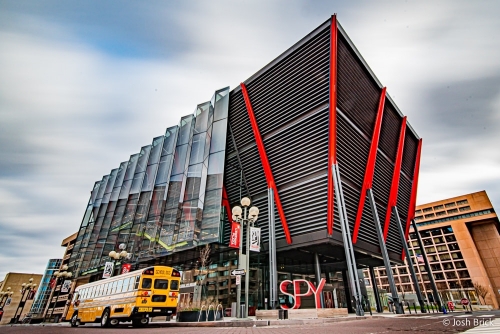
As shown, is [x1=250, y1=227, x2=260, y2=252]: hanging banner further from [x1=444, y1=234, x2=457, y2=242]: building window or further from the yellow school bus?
[x1=444, y1=234, x2=457, y2=242]: building window

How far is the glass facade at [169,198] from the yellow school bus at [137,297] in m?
8.91

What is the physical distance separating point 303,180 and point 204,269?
11.8 meters

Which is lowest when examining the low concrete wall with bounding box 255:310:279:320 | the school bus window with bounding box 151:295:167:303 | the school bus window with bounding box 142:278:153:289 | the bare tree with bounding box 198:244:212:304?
the low concrete wall with bounding box 255:310:279:320

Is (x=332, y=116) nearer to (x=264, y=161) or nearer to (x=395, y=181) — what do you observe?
(x=264, y=161)

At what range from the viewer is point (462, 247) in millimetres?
73938

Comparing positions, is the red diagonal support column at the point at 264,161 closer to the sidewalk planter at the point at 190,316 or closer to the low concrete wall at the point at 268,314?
the low concrete wall at the point at 268,314

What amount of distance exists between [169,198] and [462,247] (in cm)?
8378

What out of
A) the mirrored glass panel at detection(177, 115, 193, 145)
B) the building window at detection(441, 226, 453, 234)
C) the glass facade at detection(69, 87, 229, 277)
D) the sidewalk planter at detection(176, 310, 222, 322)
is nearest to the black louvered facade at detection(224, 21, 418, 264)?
the glass facade at detection(69, 87, 229, 277)

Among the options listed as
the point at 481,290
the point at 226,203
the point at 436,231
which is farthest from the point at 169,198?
the point at 436,231

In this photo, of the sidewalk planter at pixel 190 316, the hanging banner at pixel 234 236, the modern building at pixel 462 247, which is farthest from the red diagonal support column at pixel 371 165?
the modern building at pixel 462 247

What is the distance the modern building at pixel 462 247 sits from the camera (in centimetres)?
6969

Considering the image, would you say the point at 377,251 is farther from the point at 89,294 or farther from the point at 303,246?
the point at 89,294

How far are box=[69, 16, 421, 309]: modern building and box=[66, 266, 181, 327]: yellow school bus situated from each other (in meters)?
6.30

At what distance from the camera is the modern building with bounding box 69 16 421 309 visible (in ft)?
70.5
